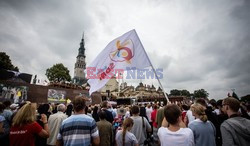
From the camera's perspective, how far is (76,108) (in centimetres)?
248

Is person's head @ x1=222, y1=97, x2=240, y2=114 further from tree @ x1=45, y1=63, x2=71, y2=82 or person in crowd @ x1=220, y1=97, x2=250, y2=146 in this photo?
tree @ x1=45, y1=63, x2=71, y2=82

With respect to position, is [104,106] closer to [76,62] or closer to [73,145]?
[73,145]

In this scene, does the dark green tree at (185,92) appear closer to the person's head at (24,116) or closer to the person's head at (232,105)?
the person's head at (232,105)

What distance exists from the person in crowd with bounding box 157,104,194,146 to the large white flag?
3.59 metres

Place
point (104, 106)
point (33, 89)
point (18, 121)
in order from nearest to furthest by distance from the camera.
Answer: point (18, 121)
point (104, 106)
point (33, 89)

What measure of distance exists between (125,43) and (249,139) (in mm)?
5051

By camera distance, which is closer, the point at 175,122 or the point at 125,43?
the point at 175,122

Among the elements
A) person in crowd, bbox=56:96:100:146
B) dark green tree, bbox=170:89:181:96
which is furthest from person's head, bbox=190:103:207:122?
dark green tree, bbox=170:89:181:96

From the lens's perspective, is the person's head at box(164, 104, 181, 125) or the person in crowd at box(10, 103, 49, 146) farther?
the person in crowd at box(10, 103, 49, 146)

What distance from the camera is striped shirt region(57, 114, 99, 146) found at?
7.50ft

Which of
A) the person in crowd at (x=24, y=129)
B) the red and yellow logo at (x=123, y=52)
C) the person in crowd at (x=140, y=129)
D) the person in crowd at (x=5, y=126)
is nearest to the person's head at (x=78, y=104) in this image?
the person in crowd at (x=24, y=129)

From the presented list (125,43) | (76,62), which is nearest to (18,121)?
(125,43)

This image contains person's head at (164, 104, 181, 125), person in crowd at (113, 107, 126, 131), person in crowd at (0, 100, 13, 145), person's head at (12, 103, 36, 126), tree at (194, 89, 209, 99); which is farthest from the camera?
tree at (194, 89, 209, 99)

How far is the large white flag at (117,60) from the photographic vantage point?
565cm
